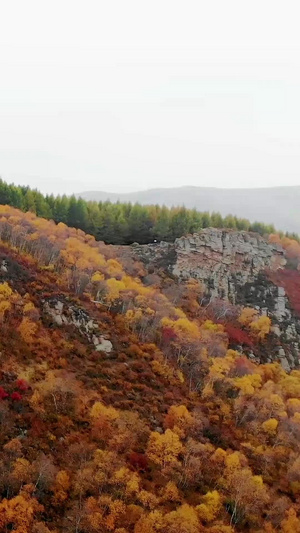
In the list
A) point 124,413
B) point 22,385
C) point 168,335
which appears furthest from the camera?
point 168,335

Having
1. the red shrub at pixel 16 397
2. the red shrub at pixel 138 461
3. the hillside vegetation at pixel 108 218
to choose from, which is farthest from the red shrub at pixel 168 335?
the hillside vegetation at pixel 108 218

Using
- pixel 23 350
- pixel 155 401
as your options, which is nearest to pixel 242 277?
pixel 155 401

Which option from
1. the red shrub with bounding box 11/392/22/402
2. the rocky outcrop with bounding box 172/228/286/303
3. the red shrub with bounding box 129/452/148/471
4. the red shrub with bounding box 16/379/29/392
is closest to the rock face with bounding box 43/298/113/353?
the red shrub with bounding box 16/379/29/392

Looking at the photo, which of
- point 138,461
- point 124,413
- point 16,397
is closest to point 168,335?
point 124,413

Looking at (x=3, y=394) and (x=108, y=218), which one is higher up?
(x=108, y=218)

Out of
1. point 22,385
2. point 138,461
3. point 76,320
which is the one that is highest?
point 76,320

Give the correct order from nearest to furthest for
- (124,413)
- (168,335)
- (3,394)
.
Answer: (3,394)
(124,413)
(168,335)

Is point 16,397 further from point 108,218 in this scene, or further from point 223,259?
point 108,218
